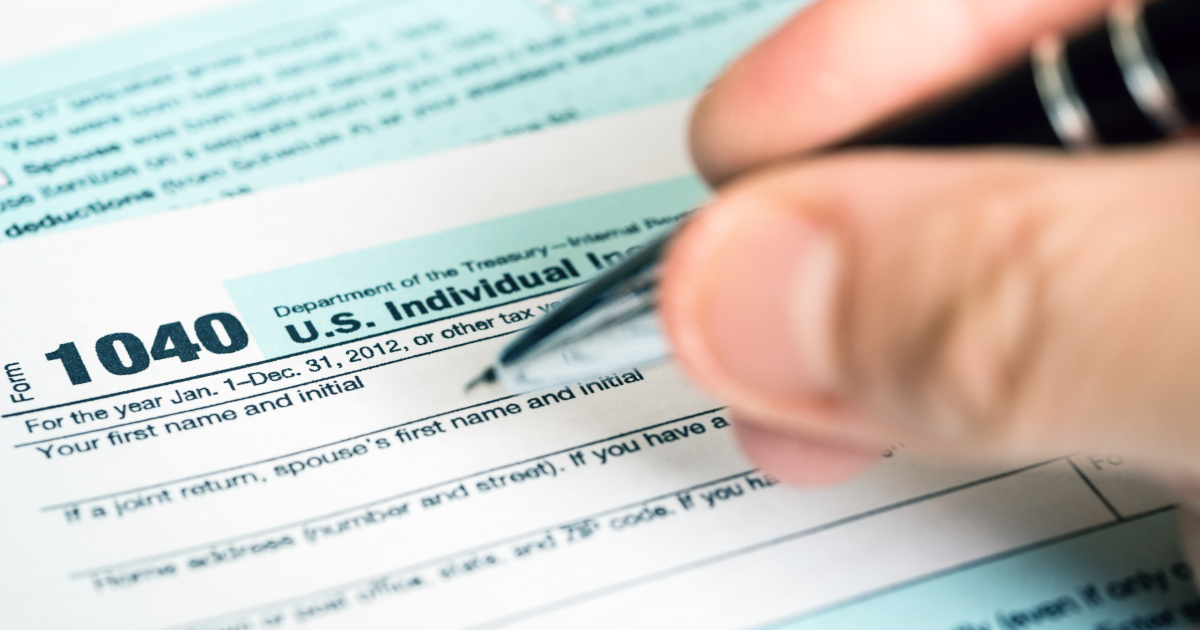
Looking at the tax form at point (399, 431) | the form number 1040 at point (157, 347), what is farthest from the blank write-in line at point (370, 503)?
the form number 1040 at point (157, 347)

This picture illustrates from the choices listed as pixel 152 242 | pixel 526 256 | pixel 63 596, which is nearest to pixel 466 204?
pixel 526 256

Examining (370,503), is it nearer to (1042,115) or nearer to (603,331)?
(603,331)

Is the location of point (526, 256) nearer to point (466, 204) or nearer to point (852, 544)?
point (466, 204)

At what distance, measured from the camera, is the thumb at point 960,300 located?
0.92ft

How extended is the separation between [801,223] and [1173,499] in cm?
22

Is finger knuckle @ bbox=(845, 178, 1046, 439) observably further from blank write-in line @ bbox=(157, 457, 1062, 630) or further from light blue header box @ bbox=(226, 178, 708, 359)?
light blue header box @ bbox=(226, 178, 708, 359)

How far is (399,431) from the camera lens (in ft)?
1.40

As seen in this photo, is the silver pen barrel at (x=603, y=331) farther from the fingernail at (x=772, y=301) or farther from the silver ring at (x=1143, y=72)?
the silver ring at (x=1143, y=72)

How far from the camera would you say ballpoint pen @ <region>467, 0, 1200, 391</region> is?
307 millimetres

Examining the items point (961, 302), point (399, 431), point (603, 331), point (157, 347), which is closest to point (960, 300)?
point (961, 302)

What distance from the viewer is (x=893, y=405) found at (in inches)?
12.8

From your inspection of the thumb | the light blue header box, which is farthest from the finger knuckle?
the light blue header box

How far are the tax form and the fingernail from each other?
9cm

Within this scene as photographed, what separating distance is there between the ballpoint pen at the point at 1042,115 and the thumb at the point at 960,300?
0.02m
